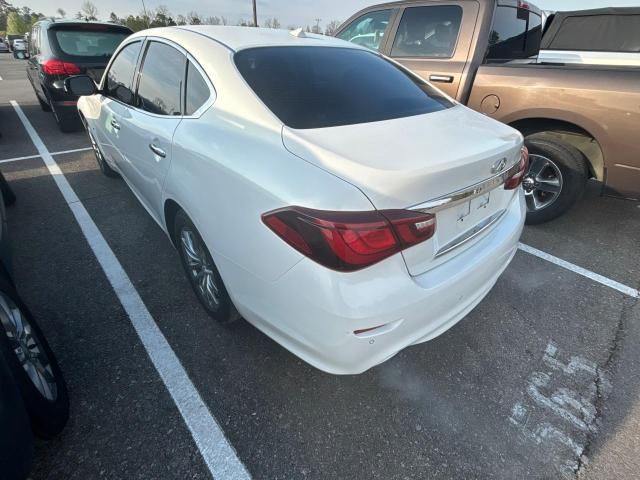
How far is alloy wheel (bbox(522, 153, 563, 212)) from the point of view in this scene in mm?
3490

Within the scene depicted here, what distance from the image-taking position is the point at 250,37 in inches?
91.0

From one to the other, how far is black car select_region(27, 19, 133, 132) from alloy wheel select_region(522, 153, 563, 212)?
20.8ft

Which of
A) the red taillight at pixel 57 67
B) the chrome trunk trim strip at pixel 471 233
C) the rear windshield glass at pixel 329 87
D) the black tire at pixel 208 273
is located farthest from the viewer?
the red taillight at pixel 57 67

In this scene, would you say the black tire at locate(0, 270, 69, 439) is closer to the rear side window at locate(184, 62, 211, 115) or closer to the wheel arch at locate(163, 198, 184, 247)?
the wheel arch at locate(163, 198, 184, 247)

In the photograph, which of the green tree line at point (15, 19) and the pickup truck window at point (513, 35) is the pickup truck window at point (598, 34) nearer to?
the pickup truck window at point (513, 35)

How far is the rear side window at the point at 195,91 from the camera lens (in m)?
2.03

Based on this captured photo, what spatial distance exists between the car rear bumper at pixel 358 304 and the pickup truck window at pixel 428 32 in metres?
2.83

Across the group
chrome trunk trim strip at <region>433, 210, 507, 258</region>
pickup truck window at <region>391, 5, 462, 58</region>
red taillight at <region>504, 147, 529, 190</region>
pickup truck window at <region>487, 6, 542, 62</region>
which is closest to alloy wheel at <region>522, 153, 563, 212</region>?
pickup truck window at <region>487, 6, 542, 62</region>

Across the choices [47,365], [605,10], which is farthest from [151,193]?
[605,10]

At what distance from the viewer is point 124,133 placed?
292cm

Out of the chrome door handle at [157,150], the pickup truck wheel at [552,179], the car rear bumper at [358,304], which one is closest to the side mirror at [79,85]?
the chrome door handle at [157,150]

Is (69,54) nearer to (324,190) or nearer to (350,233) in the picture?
(324,190)

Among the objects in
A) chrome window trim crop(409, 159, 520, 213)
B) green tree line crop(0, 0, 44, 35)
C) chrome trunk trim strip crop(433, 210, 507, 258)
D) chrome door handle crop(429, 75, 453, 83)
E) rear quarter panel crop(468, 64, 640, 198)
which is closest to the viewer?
chrome window trim crop(409, 159, 520, 213)

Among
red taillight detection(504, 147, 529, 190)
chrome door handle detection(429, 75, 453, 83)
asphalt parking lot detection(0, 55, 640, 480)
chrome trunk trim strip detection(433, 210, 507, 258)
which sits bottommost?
asphalt parking lot detection(0, 55, 640, 480)
